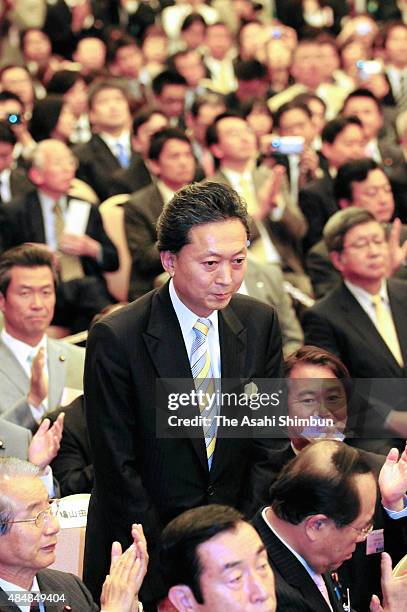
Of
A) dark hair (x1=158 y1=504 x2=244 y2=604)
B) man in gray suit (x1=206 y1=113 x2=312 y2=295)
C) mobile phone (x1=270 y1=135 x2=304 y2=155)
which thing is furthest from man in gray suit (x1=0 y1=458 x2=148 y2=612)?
mobile phone (x1=270 y1=135 x2=304 y2=155)

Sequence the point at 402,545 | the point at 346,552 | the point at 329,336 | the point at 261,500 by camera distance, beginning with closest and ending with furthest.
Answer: the point at 346,552, the point at 261,500, the point at 402,545, the point at 329,336

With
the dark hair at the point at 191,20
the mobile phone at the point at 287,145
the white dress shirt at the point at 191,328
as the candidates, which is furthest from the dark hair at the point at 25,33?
the white dress shirt at the point at 191,328

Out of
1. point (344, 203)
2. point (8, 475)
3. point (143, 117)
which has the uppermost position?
point (143, 117)

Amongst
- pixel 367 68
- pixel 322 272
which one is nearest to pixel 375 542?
pixel 322 272

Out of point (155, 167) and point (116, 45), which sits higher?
point (116, 45)

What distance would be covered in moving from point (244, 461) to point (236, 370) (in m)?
0.23

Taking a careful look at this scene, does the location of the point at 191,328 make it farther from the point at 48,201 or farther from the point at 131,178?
the point at 131,178

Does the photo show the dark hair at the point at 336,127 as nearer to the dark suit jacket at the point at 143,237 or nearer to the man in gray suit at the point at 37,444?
the dark suit jacket at the point at 143,237

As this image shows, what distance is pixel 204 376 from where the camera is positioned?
8.89 feet

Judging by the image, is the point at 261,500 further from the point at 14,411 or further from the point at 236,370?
the point at 14,411

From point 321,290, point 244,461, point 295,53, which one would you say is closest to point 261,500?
point 244,461

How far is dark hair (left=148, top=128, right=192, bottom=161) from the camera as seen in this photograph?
209 inches

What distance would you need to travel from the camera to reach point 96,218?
507 centimetres

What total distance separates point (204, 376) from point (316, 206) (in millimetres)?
3044
